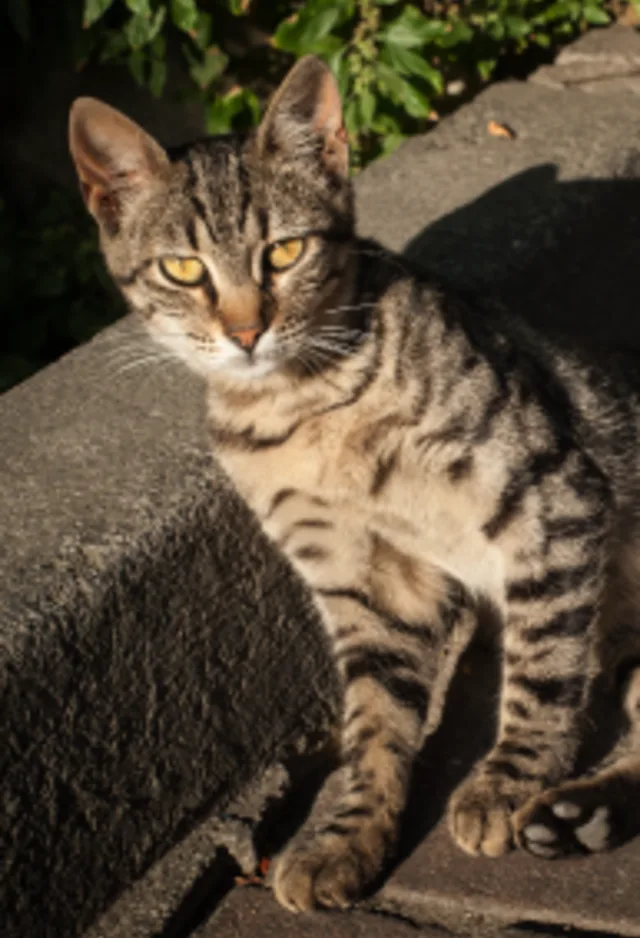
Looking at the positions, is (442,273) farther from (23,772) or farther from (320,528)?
(23,772)

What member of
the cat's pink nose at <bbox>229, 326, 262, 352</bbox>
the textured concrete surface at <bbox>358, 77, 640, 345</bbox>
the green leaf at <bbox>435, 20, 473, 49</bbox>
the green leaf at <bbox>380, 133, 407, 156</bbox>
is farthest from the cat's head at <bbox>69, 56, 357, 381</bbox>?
the green leaf at <bbox>435, 20, 473, 49</bbox>

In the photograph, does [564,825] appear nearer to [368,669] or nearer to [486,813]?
[486,813]

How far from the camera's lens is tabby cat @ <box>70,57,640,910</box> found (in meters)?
2.86

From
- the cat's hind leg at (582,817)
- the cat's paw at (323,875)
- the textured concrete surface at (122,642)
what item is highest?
the textured concrete surface at (122,642)

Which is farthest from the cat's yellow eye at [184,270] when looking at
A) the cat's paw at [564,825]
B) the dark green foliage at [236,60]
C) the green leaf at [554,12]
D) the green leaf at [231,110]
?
the green leaf at [554,12]

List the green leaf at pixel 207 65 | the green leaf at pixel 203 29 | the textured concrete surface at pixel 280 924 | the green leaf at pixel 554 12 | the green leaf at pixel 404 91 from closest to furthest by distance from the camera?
the textured concrete surface at pixel 280 924 → the green leaf at pixel 404 91 → the green leaf at pixel 203 29 → the green leaf at pixel 207 65 → the green leaf at pixel 554 12

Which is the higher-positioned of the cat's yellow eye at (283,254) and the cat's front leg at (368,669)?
the cat's yellow eye at (283,254)

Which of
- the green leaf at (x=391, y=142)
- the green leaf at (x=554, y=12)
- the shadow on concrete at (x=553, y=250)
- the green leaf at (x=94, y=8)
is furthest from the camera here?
the green leaf at (x=554, y=12)

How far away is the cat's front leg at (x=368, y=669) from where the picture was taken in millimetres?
2898

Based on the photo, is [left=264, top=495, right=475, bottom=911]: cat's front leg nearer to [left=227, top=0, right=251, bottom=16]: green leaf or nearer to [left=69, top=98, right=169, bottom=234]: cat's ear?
[left=69, top=98, right=169, bottom=234]: cat's ear

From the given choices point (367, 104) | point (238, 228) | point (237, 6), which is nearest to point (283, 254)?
point (238, 228)

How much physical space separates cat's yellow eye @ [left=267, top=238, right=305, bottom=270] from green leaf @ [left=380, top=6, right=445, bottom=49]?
1996mm

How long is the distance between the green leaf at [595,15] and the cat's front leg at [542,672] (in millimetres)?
2816

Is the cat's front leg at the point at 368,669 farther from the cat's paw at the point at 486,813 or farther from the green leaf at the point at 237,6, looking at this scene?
the green leaf at the point at 237,6
